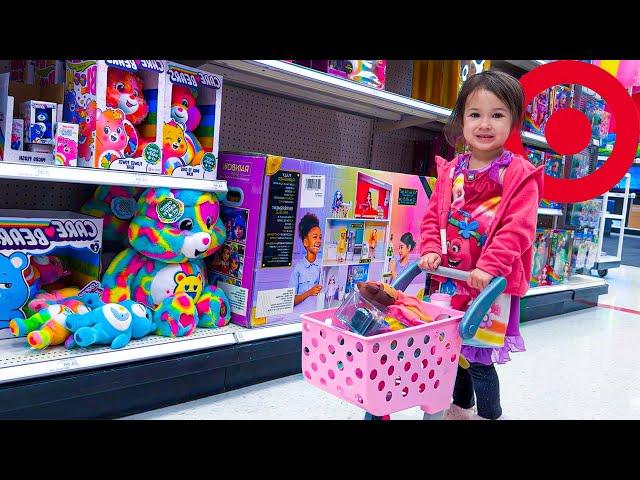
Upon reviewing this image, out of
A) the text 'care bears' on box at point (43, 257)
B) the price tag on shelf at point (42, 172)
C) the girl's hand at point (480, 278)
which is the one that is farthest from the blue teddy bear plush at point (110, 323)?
the girl's hand at point (480, 278)

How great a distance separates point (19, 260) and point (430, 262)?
3.62 feet

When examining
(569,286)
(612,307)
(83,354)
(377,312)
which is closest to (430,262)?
(377,312)

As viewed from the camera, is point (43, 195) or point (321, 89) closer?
point (43, 195)

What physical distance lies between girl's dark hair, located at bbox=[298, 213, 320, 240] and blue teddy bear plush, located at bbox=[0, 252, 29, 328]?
85 cm

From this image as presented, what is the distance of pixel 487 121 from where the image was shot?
52.9 inches

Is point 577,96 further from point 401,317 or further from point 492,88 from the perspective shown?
point 401,317

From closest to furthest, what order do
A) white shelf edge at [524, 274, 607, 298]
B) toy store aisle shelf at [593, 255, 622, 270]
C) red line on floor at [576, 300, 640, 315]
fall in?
white shelf edge at [524, 274, 607, 298] < red line on floor at [576, 300, 640, 315] < toy store aisle shelf at [593, 255, 622, 270]

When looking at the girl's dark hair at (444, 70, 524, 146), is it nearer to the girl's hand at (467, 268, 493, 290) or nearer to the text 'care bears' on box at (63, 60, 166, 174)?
the girl's hand at (467, 268, 493, 290)

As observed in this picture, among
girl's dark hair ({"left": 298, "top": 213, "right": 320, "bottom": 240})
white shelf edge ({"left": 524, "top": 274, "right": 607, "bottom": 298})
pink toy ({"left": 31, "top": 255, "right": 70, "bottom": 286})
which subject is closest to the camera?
pink toy ({"left": 31, "top": 255, "right": 70, "bottom": 286})

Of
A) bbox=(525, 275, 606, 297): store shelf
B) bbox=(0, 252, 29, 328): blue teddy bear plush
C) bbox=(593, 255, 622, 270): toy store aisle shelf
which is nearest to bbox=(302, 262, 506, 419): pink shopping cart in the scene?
bbox=(0, 252, 29, 328): blue teddy bear plush

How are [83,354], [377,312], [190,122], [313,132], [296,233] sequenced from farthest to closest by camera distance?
[313,132] → [296,233] → [190,122] → [83,354] → [377,312]

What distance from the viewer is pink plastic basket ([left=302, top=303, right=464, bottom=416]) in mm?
954

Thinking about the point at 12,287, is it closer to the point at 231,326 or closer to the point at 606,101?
the point at 231,326

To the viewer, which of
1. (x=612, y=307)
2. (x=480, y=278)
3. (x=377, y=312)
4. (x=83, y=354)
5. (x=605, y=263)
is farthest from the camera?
(x=605, y=263)
